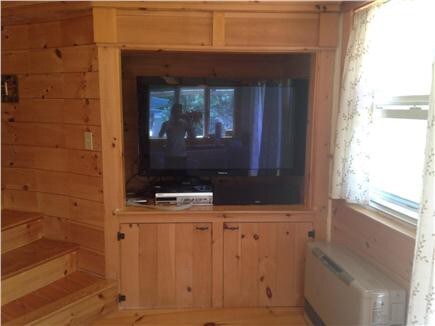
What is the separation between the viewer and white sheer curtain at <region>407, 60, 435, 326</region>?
1.41 m

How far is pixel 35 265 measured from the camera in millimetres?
2396

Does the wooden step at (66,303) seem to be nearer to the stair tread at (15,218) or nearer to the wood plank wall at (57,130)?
the wood plank wall at (57,130)

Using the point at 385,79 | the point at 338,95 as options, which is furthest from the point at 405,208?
the point at 338,95

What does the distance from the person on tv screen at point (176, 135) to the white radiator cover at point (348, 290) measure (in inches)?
42.8

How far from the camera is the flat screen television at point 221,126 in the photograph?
2.63 meters

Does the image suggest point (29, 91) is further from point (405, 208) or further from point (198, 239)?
point (405, 208)

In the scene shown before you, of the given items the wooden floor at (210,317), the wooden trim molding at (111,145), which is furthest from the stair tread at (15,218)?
the wooden floor at (210,317)

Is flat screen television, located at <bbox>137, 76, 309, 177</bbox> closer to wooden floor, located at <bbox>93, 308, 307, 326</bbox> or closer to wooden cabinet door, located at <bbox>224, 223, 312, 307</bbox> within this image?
wooden cabinet door, located at <bbox>224, 223, 312, 307</bbox>

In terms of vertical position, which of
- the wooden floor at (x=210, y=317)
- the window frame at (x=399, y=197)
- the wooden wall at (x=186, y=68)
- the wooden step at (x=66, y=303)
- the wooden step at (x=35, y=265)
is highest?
the wooden wall at (x=186, y=68)

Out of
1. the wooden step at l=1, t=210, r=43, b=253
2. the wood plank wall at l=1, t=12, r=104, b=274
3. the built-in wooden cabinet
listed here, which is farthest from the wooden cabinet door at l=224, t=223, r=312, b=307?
the wooden step at l=1, t=210, r=43, b=253

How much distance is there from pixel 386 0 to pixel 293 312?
2.01 metres

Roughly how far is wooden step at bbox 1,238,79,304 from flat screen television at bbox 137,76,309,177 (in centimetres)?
81

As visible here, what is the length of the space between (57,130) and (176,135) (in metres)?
0.84

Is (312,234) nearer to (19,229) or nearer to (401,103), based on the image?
(401,103)
